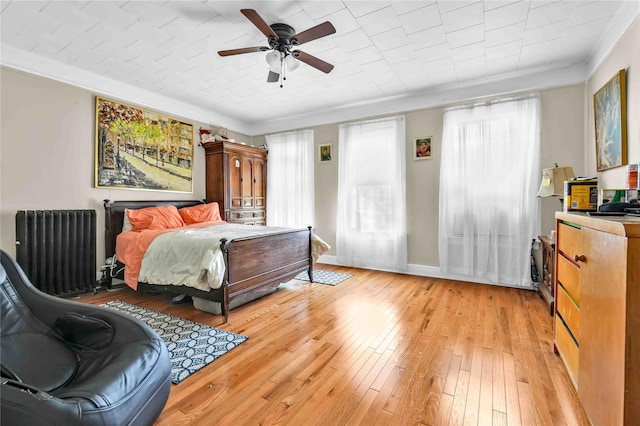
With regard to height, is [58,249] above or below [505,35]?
below

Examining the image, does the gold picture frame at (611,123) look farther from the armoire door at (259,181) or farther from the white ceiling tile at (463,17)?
the armoire door at (259,181)

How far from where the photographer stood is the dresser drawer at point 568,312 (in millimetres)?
1557

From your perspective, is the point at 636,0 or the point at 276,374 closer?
the point at 276,374

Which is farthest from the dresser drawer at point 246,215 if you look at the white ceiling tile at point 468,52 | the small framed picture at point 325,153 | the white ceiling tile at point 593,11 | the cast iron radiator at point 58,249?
the white ceiling tile at point 593,11

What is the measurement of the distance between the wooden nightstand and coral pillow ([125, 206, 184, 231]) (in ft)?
14.5

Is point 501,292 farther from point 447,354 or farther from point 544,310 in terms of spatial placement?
point 447,354

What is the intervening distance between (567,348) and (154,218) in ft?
14.1

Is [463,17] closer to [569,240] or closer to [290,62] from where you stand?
[290,62]

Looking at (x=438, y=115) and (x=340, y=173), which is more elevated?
(x=438, y=115)

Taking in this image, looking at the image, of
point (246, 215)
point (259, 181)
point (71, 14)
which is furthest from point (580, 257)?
point (259, 181)

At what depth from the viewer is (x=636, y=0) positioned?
2084 millimetres

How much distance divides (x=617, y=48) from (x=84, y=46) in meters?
4.94

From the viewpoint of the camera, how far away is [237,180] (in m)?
5.04

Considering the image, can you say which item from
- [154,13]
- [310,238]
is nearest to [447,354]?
[310,238]
